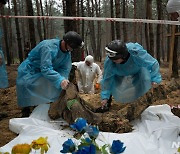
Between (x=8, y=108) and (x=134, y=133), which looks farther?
(x=8, y=108)

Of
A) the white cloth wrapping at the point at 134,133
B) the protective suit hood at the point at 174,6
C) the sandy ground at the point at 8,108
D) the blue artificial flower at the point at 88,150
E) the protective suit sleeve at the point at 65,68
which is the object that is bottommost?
the sandy ground at the point at 8,108

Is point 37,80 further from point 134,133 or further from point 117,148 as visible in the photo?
point 117,148

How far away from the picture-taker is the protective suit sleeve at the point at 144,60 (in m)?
3.32

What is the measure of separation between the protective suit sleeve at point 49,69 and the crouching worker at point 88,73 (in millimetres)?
2571

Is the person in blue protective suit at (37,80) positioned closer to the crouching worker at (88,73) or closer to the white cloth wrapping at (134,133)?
the white cloth wrapping at (134,133)

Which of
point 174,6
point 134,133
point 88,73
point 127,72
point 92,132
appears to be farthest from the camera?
point 88,73

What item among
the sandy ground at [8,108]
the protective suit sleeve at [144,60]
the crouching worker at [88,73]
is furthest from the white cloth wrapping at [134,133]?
the crouching worker at [88,73]

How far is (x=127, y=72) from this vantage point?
365 centimetres

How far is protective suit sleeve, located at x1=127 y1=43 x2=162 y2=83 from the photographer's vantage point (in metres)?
3.32

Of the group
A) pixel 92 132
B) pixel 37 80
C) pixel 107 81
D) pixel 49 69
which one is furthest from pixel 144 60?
pixel 92 132

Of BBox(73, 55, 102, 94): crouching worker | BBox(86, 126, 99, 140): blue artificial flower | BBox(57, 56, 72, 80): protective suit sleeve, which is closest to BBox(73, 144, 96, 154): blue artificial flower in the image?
BBox(86, 126, 99, 140): blue artificial flower

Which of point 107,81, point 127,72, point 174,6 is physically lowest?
point 107,81

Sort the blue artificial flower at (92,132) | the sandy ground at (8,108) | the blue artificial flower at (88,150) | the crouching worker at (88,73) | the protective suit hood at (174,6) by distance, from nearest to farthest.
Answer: the blue artificial flower at (88,150) → the blue artificial flower at (92,132) → the protective suit hood at (174,6) → the sandy ground at (8,108) → the crouching worker at (88,73)

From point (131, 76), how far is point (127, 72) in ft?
0.50
